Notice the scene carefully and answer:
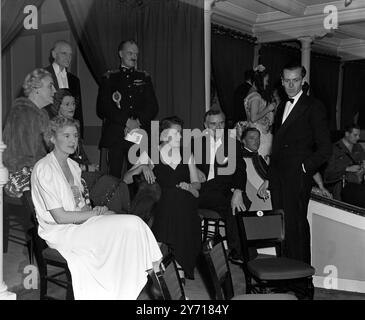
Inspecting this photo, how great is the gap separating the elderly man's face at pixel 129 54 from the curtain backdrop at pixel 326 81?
652 centimetres

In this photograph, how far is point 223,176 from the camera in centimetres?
407

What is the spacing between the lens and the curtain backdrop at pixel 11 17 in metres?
4.11

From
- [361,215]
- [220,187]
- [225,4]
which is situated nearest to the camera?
[361,215]

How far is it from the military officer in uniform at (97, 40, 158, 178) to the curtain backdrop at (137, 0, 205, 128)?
98 cm

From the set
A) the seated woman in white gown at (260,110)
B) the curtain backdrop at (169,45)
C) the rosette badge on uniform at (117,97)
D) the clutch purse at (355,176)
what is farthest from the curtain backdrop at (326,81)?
the rosette badge on uniform at (117,97)

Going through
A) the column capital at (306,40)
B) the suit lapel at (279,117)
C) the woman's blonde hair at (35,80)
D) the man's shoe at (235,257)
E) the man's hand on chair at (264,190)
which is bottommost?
the man's shoe at (235,257)

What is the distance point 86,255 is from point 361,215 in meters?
1.91

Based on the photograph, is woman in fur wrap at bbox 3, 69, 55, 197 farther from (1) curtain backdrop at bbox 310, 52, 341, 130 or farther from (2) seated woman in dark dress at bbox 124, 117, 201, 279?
(1) curtain backdrop at bbox 310, 52, 341, 130

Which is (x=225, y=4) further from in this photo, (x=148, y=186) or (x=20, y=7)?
(x=148, y=186)

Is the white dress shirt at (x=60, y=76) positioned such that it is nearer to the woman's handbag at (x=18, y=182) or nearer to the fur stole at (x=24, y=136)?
the fur stole at (x=24, y=136)

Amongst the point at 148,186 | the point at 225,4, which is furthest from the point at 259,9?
the point at 148,186

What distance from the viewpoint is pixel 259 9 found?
738 centimetres

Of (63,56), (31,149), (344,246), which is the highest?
(63,56)

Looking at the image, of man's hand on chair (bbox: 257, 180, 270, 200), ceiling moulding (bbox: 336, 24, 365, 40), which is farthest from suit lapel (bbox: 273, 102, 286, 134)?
ceiling moulding (bbox: 336, 24, 365, 40)
